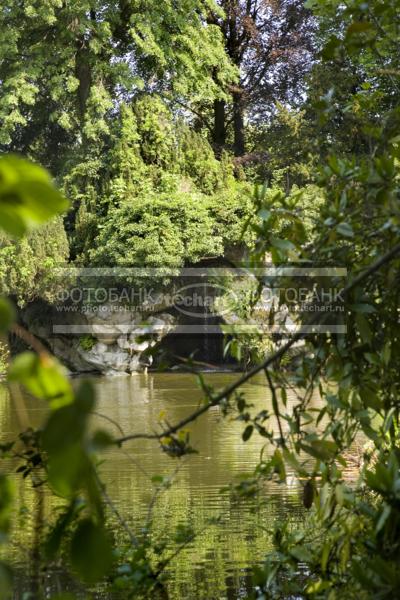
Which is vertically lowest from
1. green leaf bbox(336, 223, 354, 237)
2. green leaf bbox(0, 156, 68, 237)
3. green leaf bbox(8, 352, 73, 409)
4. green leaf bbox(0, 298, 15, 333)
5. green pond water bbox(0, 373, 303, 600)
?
green pond water bbox(0, 373, 303, 600)

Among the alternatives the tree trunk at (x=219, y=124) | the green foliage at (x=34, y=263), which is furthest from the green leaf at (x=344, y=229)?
the tree trunk at (x=219, y=124)

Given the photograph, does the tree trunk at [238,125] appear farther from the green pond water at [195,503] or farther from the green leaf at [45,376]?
the green leaf at [45,376]

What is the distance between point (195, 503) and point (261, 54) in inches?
651

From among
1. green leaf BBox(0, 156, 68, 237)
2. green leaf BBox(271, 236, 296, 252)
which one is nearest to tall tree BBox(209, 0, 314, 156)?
green leaf BBox(271, 236, 296, 252)

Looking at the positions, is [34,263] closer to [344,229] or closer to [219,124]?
[219,124]

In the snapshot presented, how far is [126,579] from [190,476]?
483cm

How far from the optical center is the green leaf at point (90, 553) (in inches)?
19.4

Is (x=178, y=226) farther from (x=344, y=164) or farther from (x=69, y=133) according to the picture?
(x=344, y=164)

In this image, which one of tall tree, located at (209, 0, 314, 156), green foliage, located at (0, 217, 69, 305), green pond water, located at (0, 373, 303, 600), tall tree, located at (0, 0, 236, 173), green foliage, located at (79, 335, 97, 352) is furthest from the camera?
tall tree, located at (209, 0, 314, 156)

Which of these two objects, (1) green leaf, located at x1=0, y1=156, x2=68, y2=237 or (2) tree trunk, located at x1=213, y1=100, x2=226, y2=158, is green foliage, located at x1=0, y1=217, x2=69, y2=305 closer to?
(2) tree trunk, located at x1=213, y1=100, x2=226, y2=158

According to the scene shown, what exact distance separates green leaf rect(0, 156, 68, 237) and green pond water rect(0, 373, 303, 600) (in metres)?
0.36

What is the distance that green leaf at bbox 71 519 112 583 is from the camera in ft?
1.61

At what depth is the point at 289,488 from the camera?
5.86 meters

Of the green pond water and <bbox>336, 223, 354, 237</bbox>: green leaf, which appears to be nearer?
<bbox>336, 223, 354, 237</bbox>: green leaf
